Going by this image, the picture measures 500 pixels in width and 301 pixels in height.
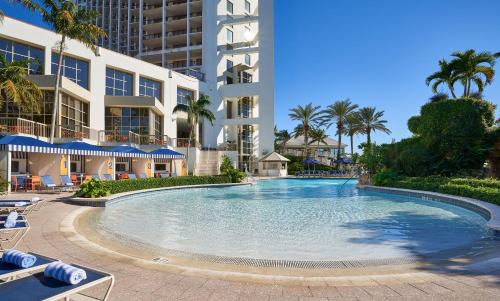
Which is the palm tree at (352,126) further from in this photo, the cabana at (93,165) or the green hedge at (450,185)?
the cabana at (93,165)

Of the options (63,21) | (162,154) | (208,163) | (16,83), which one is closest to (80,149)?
(16,83)

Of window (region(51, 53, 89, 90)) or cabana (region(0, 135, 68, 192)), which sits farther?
window (region(51, 53, 89, 90))

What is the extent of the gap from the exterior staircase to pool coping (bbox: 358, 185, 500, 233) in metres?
19.3

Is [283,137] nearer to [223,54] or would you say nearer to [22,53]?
[223,54]

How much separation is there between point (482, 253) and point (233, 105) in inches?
1777

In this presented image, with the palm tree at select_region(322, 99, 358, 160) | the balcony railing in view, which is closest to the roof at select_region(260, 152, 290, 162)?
the palm tree at select_region(322, 99, 358, 160)

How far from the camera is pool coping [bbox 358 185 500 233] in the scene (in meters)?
8.79

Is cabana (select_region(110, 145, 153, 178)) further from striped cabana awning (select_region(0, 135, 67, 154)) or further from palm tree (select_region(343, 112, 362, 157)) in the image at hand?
palm tree (select_region(343, 112, 362, 157))

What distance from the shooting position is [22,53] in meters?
24.7

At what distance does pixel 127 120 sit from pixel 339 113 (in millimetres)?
32186

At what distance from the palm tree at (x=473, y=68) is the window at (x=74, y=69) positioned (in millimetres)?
31196

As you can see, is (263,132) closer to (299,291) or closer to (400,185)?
(400,185)

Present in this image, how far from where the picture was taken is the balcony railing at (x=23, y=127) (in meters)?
18.9

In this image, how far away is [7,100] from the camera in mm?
22688
